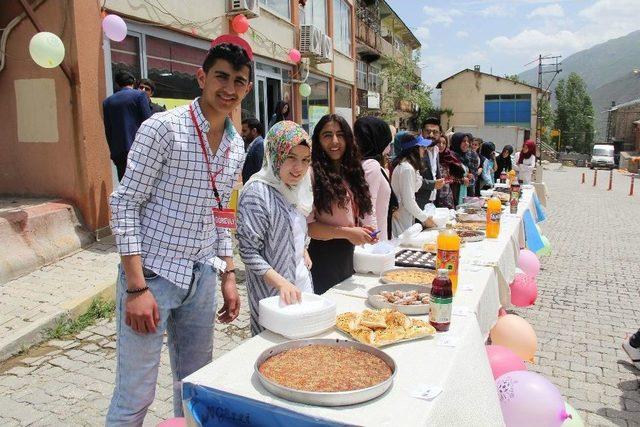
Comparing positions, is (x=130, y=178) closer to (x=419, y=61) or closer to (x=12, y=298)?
(x=12, y=298)

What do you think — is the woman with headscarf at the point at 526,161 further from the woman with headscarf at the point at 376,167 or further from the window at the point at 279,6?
the woman with headscarf at the point at 376,167

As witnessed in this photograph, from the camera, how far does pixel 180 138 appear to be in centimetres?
192

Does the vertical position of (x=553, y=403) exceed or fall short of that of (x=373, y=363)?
it falls short

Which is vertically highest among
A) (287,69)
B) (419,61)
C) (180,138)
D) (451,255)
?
(419,61)

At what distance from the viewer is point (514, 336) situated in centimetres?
372

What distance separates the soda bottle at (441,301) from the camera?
2.10 m

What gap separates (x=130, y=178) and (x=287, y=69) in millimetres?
12468

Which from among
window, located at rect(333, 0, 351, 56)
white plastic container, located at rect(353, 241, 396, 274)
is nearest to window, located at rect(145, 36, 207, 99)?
white plastic container, located at rect(353, 241, 396, 274)

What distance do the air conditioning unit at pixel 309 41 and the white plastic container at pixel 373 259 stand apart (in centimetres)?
1156

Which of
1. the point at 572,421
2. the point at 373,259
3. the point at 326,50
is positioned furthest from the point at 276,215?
the point at 326,50

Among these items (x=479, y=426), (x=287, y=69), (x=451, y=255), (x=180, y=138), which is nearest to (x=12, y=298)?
(x=180, y=138)

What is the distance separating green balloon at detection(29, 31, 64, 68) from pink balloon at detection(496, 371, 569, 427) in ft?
16.9

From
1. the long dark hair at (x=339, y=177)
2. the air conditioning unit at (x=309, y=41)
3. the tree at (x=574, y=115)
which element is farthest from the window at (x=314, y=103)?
the tree at (x=574, y=115)

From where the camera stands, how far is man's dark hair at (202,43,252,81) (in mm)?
1996
